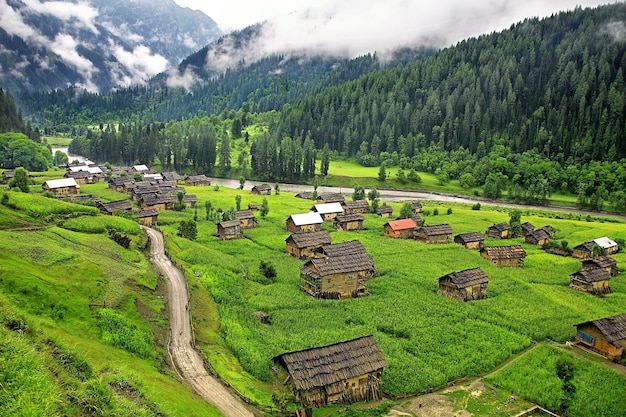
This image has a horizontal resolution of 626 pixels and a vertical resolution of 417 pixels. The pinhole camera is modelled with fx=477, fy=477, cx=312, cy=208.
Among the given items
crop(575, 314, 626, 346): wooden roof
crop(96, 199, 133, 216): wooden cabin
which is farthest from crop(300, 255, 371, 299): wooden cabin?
crop(96, 199, 133, 216): wooden cabin

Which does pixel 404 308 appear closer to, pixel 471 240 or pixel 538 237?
pixel 471 240

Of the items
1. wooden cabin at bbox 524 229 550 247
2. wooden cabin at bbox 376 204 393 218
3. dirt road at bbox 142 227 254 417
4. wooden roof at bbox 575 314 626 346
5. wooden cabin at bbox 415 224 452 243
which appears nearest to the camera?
dirt road at bbox 142 227 254 417

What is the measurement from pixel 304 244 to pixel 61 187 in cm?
5843

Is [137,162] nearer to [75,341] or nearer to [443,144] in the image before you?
[443,144]

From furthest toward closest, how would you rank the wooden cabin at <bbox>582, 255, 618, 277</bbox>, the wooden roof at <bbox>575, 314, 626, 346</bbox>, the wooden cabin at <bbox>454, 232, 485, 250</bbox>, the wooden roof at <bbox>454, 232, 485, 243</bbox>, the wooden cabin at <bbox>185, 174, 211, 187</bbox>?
the wooden cabin at <bbox>185, 174, 211, 187</bbox> < the wooden roof at <bbox>454, 232, 485, 243</bbox> < the wooden cabin at <bbox>454, 232, 485, 250</bbox> < the wooden cabin at <bbox>582, 255, 618, 277</bbox> < the wooden roof at <bbox>575, 314, 626, 346</bbox>

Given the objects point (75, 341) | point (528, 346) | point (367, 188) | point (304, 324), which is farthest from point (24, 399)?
point (367, 188)

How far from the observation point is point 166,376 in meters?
28.9

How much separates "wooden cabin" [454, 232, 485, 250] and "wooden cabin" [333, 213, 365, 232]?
17.9m

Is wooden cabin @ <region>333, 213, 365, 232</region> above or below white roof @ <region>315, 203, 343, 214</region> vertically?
below

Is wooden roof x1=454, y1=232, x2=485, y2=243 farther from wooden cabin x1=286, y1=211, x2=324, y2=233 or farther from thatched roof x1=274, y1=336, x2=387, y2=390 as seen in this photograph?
thatched roof x1=274, y1=336, x2=387, y2=390

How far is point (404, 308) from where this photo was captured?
4906 cm

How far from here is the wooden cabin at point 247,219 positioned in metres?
84.4

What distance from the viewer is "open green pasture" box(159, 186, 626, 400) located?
38.5 m

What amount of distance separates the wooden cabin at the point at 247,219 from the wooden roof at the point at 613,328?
55156mm
